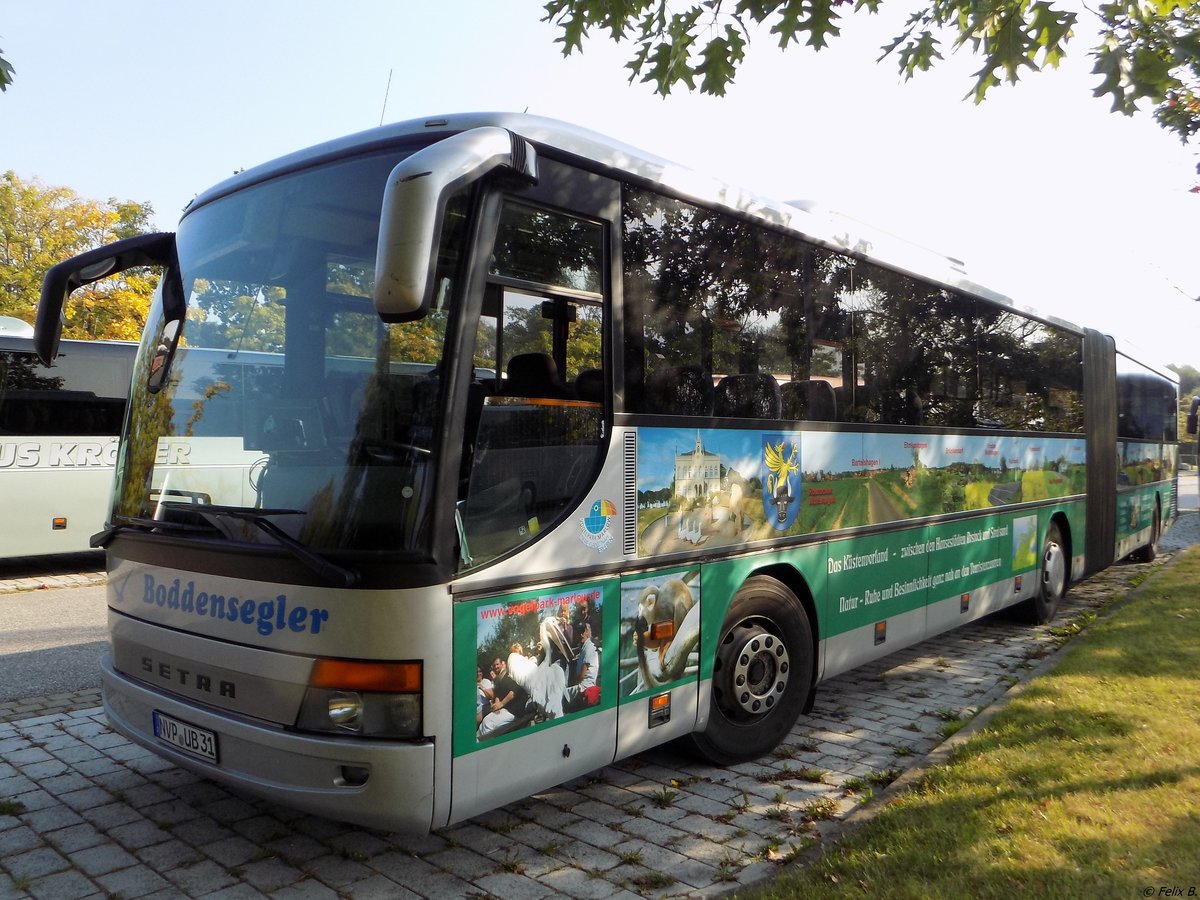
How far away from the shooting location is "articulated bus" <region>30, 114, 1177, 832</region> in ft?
12.0

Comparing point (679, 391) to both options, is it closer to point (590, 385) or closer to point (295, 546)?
point (590, 385)

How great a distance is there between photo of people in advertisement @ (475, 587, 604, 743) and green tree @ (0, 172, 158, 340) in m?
24.3

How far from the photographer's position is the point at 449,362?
3773 mm

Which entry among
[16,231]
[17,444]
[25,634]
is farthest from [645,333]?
[16,231]

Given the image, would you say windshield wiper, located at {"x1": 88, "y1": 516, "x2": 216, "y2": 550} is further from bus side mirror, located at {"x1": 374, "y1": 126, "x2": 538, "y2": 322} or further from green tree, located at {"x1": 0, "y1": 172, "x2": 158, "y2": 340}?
green tree, located at {"x1": 0, "y1": 172, "x2": 158, "y2": 340}

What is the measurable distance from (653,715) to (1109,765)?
8.45ft

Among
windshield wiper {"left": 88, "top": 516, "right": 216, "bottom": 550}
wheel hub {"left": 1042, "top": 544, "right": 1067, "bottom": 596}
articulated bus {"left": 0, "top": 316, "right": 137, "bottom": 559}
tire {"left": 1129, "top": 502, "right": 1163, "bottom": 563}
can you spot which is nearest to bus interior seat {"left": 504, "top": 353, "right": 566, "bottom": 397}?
windshield wiper {"left": 88, "top": 516, "right": 216, "bottom": 550}

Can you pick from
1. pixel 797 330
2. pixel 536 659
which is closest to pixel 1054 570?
pixel 797 330

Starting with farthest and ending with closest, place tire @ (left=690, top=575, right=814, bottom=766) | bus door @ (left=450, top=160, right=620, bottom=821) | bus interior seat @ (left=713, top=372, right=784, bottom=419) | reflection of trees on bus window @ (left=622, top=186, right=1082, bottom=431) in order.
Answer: tire @ (left=690, top=575, right=814, bottom=766), bus interior seat @ (left=713, top=372, right=784, bottom=419), reflection of trees on bus window @ (left=622, top=186, right=1082, bottom=431), bus door @ (left=450, top=160, right=620, bottom=821)

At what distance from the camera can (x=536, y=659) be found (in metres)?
4.08

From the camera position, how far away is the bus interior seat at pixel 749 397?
5266 millimetres

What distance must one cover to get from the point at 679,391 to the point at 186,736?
2792mm

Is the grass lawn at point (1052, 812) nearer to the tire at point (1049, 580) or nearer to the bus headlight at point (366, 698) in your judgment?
the bus headlight at point (366, 698)

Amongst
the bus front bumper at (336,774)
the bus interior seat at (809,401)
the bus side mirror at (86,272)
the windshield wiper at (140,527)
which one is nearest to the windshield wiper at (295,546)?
the windshield wiper at (140,527)
